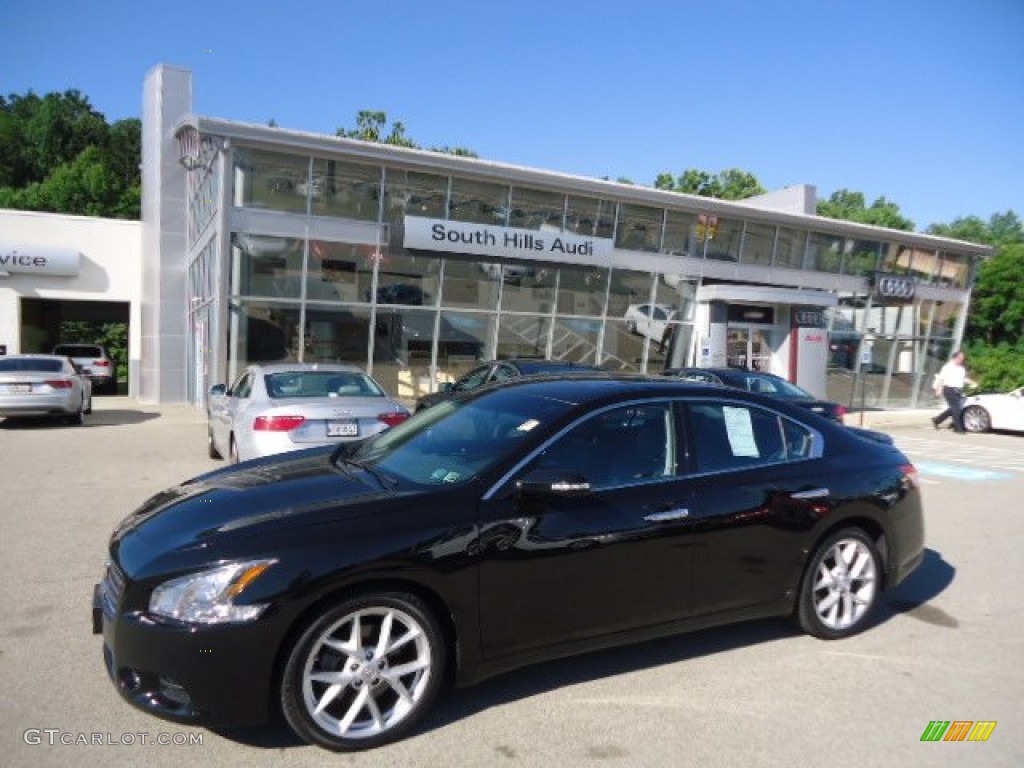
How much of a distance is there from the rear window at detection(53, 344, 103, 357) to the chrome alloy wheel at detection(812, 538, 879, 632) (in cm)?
2924

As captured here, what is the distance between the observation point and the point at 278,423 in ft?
23.6

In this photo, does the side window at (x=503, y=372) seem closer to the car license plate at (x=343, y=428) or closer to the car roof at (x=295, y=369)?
the car roof at (x=295, y=369)

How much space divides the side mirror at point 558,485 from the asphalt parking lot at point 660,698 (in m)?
1.03

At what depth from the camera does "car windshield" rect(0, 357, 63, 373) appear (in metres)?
13.7

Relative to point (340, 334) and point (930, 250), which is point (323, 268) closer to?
point (340, 334)

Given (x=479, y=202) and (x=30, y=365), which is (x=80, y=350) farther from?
(x=479, y=202)

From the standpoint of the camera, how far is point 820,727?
341 cm

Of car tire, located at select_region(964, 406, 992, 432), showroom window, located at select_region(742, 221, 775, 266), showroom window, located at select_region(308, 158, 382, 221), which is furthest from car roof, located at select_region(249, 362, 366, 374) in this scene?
showroom window, located at select_region(742, 221, 775, 266)

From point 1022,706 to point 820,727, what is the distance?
1166mm

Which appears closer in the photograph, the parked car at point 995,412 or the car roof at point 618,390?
the car roof at point 618,390

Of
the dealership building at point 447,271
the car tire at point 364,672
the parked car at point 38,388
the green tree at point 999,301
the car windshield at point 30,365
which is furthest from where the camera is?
the green tree at point 999,301

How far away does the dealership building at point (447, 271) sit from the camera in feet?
53.0

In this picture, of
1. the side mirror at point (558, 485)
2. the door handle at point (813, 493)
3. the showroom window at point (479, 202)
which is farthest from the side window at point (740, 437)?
the showroom window at point (479, 202)

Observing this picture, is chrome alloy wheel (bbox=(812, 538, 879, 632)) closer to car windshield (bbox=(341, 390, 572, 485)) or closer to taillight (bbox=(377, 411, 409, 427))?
car windshield (bbox=(341, 390, 572, 485))
